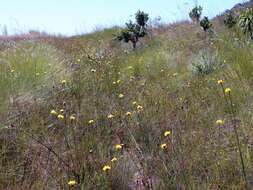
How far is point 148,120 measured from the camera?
3.59 meters

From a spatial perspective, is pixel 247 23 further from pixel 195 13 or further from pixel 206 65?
pixel 195 13

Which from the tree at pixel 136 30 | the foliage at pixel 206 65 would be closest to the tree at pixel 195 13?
the tree at pixel 136 30

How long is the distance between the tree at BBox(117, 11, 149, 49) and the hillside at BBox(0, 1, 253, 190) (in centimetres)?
637

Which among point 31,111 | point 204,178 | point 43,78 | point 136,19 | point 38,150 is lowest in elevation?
point 204,178

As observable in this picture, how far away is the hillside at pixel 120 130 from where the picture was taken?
249 centimetres

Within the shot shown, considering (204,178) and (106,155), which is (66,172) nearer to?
(106,155)

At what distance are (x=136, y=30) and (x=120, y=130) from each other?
9.07 metres

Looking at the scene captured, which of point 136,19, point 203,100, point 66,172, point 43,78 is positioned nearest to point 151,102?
point 203,100

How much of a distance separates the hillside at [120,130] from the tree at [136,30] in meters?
6.37

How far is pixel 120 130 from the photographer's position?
351cm

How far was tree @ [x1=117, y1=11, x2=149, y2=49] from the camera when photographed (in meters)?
12.2

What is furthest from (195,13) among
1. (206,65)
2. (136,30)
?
(206,65)

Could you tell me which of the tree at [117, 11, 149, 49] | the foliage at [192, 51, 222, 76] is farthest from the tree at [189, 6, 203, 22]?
the foliage at [192, 51, 222, 76]

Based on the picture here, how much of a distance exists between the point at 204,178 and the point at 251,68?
2609 mm
